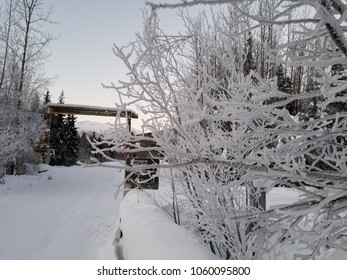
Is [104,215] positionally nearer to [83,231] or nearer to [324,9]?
[83,231]

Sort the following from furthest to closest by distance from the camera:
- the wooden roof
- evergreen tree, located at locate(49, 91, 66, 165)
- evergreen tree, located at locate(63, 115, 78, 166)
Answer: evergreen tree, located at locate(63, 115, 78, 166) < evergreen tree, located at locate(49, 91, 66, 165) < the wooden roof

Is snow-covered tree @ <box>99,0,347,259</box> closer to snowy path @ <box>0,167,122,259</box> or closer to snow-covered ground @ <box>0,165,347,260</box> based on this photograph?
snow-covered ground @ <box>0,165,347,260</box>

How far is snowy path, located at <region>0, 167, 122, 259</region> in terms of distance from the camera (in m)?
6.46

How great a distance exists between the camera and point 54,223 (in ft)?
28.8

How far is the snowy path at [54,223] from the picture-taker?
6458mm

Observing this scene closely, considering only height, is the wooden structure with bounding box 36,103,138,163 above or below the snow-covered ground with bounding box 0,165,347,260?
above

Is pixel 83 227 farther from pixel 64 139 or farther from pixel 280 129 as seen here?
pixel 64 139

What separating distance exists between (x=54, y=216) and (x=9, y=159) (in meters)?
7.25

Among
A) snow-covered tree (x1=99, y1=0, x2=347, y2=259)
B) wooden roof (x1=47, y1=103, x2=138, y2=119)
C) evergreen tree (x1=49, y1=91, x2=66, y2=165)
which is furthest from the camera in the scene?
evergreen tree (x1=49, y1=91, x2=66, y2=165)

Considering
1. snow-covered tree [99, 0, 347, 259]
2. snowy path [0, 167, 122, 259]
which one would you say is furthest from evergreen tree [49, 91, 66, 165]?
snow-covered tree [99, 0, 347, 259]

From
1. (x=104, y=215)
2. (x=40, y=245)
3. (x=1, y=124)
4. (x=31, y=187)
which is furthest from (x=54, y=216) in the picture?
(x=1, y=124)

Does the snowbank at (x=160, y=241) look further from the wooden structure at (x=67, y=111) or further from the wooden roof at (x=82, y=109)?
the wooden structure at (x=67, y=111)

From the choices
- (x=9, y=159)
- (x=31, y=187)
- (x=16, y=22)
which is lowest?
(x=31, y=187)

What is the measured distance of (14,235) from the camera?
7383 millimetres
